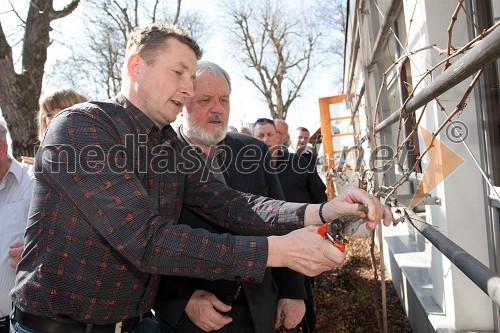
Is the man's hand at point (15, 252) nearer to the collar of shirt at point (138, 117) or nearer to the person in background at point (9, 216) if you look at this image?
the person in background at point (9, 216)

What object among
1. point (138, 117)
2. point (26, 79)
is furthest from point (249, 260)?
point (26, 79)

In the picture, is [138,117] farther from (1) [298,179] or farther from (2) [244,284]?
(1) [298,179]

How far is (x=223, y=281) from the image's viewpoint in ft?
7.32

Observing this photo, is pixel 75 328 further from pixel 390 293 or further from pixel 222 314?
pixel 390 293

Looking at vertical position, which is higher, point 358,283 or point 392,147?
point 392,147

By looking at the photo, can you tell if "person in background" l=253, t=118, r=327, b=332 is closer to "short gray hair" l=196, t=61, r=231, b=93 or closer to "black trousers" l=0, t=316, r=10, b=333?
"short gray hair" l=196, t=61, r=231, b=93

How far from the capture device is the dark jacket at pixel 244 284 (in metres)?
2.18

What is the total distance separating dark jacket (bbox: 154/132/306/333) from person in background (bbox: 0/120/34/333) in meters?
0.97

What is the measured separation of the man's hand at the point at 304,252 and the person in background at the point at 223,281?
837mm

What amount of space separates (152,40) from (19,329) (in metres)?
1.22

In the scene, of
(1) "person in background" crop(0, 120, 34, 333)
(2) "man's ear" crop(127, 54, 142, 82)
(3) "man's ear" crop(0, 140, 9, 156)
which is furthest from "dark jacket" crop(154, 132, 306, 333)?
(3) "man's ear" crop(0, 140, 9, 156)

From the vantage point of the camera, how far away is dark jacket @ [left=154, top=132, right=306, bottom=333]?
7.15ft

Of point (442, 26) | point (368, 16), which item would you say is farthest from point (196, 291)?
point (368, 16)

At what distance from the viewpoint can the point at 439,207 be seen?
257cm
